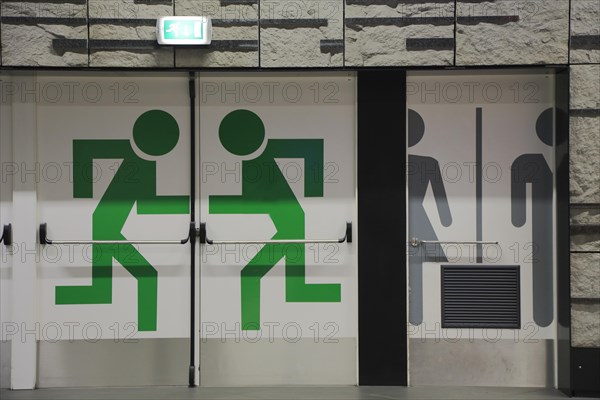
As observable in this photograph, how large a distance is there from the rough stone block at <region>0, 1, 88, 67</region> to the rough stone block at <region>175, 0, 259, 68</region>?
641 millimetres

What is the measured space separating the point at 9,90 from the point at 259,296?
7.18 feet

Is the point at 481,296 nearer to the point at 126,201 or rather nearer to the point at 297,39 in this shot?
the point at 297,39

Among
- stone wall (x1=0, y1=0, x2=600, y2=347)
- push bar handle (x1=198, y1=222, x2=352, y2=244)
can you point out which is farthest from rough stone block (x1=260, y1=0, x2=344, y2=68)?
push bar handle (x1=198, y1=222, x2=352, y2=244)

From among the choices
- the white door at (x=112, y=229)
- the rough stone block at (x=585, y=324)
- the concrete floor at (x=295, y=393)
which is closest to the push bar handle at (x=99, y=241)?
the white door at (x=112, y=229)

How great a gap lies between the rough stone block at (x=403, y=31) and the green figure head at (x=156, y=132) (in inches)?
51.3

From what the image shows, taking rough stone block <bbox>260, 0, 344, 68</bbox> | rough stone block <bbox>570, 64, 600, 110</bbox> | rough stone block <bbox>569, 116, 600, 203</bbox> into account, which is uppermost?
rough stone block <bbox>260, 0, 344, 68</bbox>

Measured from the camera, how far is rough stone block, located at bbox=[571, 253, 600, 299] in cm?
527

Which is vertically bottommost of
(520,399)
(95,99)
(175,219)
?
(520,399)

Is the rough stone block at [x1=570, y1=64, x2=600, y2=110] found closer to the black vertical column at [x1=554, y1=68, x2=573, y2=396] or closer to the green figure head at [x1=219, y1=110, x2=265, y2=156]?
the black vertical column at [x1=554, y1=68, x2=573, y2=396]

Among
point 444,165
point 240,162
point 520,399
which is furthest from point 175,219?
point 520,399

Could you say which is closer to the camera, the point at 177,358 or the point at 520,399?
the point at 520,399

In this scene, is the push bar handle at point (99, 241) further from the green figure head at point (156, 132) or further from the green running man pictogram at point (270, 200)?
the green figure head at point (156, 132)

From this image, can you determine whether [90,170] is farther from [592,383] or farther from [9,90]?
[592,383]

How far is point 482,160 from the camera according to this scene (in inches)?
220
